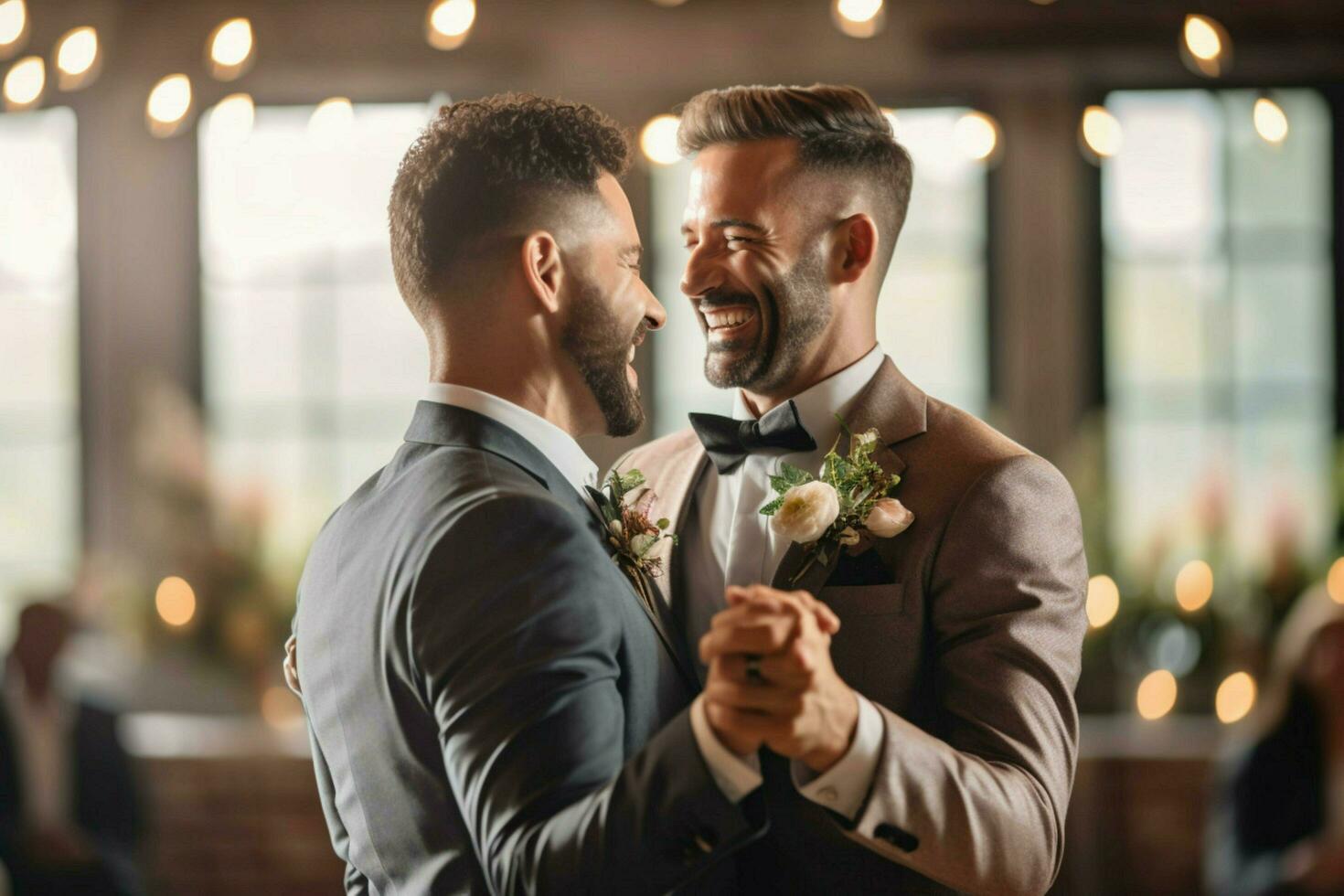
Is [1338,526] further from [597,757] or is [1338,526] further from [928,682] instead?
[597,757]

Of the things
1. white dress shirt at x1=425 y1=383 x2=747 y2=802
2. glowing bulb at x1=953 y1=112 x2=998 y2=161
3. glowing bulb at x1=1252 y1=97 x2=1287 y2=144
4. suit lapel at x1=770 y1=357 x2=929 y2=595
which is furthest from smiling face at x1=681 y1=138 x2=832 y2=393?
glowing bulb at x1=953 y1=112 x2=998 y2=161

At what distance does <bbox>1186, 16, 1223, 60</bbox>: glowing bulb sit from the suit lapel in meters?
0.99

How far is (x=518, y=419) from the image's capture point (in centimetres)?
143

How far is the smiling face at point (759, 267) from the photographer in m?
1.79

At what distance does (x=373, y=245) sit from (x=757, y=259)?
11.7 feet

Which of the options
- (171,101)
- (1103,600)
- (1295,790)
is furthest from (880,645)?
(1103,600)

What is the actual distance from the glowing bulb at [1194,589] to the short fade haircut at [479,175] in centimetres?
368

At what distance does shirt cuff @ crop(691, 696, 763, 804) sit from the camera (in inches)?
45.1

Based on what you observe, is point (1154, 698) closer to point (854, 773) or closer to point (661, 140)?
point (661, 140)

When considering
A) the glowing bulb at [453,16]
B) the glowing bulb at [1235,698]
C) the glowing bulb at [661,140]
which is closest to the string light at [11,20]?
the glowing bulb at [453,16]

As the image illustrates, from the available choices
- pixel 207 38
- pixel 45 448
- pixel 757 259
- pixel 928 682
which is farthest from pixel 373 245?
pixel 928 682

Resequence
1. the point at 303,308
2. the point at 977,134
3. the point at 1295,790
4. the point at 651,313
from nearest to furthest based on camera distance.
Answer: the point at 651,313, the point at 977,134, the point at 1295,790, the point at 303,308

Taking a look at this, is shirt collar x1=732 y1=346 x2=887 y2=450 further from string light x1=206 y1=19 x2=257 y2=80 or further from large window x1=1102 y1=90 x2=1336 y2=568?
large window x1=1102 y1=90 x2=1336 y2=568

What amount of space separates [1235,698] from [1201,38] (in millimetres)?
2962
